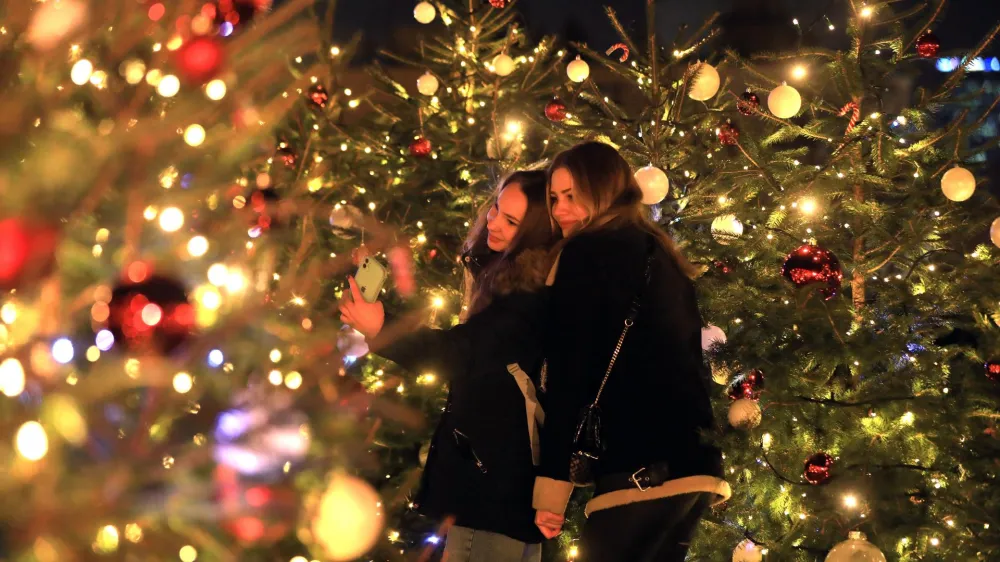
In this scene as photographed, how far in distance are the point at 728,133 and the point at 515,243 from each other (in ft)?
5.48

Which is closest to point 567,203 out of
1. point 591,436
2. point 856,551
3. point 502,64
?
point 591,436

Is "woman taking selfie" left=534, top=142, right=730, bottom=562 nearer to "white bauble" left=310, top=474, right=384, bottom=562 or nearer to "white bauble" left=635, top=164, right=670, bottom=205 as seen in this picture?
"white bauble" left=310, top=474, right=384, bottom=562

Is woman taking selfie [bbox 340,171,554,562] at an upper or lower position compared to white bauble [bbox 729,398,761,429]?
upper

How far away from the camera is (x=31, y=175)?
5.00 feet

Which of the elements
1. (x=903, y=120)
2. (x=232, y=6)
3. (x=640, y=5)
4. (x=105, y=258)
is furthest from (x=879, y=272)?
(x=640, y=5)

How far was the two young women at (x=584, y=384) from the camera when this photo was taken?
2291 mm

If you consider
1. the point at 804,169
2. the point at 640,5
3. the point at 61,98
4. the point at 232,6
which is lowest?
the point at 640,5

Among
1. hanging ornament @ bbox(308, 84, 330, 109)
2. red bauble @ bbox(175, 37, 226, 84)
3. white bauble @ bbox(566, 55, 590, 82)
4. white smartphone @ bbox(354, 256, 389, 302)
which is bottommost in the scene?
hanging ornament @ bbox(308, 84, 330, 109)

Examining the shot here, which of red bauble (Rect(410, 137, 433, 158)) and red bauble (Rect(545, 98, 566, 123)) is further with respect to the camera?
red bauble (Rect(410, 137, 433, 158))

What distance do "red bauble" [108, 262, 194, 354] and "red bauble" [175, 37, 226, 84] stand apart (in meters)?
0.57

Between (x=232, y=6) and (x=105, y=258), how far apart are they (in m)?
1.55

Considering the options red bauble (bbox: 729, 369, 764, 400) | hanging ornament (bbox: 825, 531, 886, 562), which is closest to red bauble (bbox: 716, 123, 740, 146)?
red bauble (bbox: 729, 369, 764, 400)

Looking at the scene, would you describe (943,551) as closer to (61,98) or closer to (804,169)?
(804,169)

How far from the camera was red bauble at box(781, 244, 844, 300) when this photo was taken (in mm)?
3109
